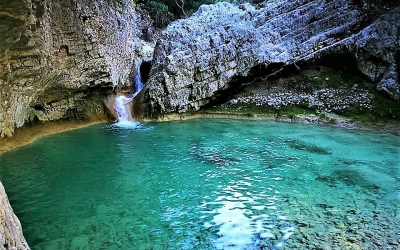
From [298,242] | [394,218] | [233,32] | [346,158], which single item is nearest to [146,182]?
[298,242]

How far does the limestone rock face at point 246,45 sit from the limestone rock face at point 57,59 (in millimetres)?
2829

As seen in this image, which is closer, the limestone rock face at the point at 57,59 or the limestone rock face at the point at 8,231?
the limestone rock face at the point at 8,231

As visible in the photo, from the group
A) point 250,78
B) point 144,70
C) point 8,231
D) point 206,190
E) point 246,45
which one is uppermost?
point 246,45

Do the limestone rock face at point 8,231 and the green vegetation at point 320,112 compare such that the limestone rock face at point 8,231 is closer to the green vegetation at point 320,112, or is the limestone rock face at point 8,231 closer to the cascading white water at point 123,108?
the cascading white water at point 123,108

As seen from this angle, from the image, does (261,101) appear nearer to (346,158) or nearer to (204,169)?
(346,158)

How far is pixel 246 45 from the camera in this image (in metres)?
18.6

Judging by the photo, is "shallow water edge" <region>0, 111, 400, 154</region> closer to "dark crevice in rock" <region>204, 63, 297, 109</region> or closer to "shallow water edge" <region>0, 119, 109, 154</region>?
"shallow water edge" <region>0, 119, 109, 154</region>

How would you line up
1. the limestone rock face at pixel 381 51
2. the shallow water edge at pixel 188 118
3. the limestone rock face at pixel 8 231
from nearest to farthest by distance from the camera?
the limestone rock face at pixel 8 231, the shallow water edge at pixel 188 118, the limestone rock face at pixel 381 51

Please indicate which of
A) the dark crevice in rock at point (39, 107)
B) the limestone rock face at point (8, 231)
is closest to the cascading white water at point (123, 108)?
the dark crevice in rock at point (39, 107)

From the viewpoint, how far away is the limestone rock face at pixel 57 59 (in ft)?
36.0

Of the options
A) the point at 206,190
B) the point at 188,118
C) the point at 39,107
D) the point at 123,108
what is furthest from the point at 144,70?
the point at 206,190

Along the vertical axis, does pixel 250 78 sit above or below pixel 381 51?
below

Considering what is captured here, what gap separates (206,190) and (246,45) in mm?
12475

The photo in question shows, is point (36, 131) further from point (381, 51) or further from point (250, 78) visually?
point (381, 51)
